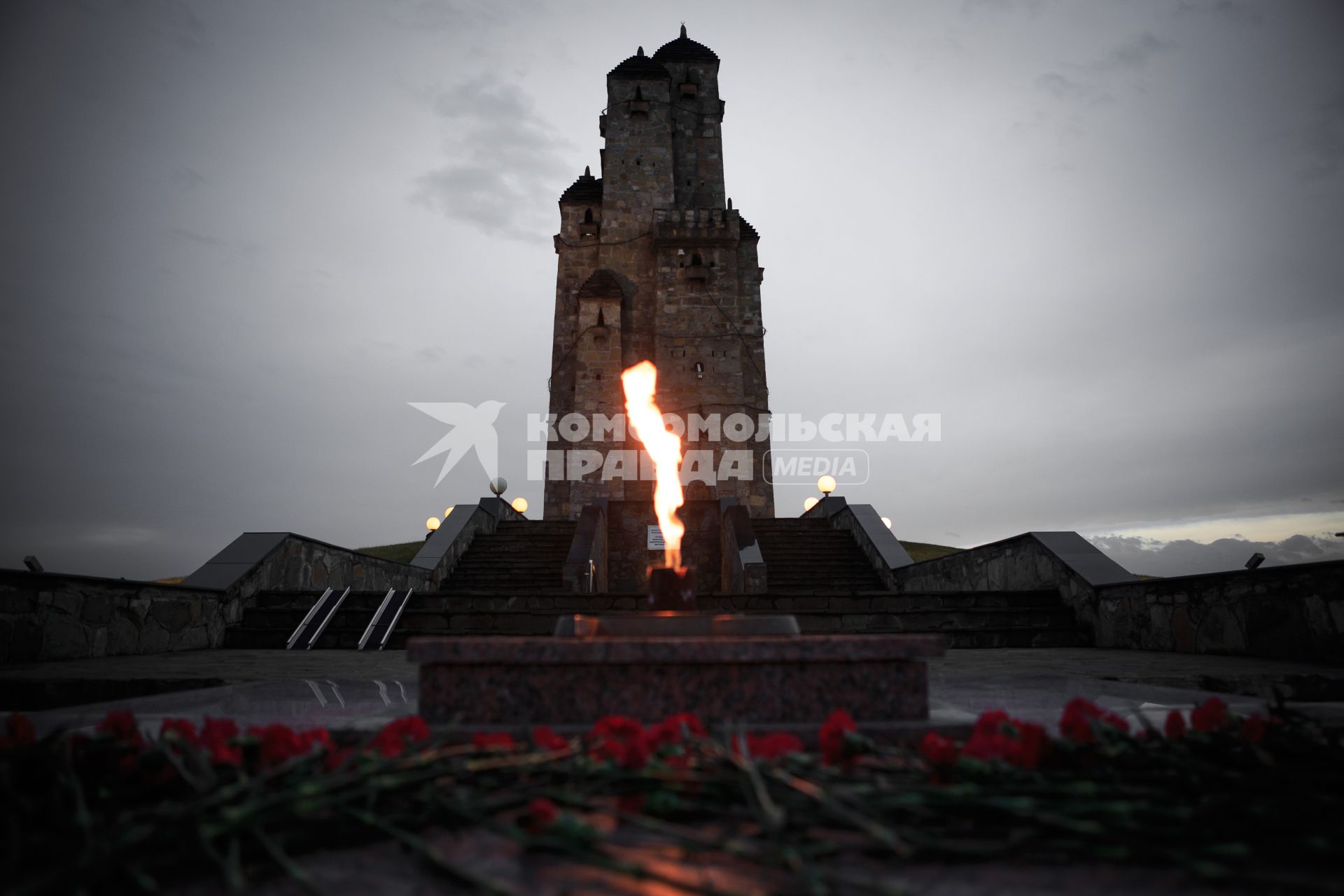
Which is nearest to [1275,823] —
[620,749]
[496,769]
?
[620,749]

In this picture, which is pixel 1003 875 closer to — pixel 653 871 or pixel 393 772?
pixel 653 871

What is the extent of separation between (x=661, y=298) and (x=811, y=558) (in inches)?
666

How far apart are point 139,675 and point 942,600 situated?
824cm

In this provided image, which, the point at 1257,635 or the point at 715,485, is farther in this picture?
the point at 715,485

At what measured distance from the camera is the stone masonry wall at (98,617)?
5.74 meters

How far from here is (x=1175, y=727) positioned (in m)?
2.43

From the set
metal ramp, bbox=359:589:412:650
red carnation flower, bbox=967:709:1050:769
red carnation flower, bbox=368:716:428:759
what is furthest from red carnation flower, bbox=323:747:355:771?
metal ramp, bbox=359:589:412:650

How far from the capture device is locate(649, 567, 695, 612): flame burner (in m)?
3.50

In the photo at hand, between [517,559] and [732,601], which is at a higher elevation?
[517,559]

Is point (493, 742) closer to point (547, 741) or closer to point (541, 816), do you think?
point (547, 741)

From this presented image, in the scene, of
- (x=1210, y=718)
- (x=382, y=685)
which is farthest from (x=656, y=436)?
(x=1210, y=718)

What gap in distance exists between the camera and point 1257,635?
598 cm

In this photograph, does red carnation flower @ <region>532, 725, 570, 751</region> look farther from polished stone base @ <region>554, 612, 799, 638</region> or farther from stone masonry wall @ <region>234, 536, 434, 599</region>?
stone masonry wall @ <region>234, 536, 434, 599</region>

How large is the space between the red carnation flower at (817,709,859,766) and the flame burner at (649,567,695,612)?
1.29m
